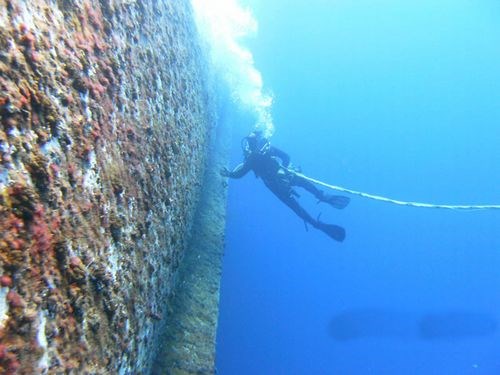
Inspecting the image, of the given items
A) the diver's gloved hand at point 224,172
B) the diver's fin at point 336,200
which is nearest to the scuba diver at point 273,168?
the diver's fin at point 336,200

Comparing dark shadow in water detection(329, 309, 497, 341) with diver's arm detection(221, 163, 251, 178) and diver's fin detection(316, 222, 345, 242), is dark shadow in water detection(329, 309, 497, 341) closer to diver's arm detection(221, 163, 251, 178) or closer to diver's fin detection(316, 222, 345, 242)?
diver's fin detection(316, 222, 345, 242)

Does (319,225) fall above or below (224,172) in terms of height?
above

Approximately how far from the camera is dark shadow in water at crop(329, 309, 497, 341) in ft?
68.3

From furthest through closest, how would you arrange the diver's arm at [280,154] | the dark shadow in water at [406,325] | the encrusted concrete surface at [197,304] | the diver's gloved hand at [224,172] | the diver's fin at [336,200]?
the dark shadow in water at [406,325]
the diver's fin at [336,200]
the diver's arm at [280,154]
the diver's gloved hand at [224,172]
the encrusted concrete surface at [197,304]

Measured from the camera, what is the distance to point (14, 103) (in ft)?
2.98

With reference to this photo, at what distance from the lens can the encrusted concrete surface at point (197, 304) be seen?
251 centimetres

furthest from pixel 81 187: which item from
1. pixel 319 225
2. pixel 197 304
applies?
pixel 319 225

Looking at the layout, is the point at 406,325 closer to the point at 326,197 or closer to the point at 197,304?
the point at 326,197

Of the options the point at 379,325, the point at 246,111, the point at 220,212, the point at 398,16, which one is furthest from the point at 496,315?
the point at 398,16

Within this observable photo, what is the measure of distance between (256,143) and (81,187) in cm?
580

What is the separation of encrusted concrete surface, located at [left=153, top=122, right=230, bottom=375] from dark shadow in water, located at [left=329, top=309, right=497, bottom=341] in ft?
59.8

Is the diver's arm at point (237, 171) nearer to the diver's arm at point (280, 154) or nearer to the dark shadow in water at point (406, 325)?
the diver's arm at point (280, 154)

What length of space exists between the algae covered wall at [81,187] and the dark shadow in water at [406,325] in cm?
2025

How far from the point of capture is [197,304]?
303 centimetres
